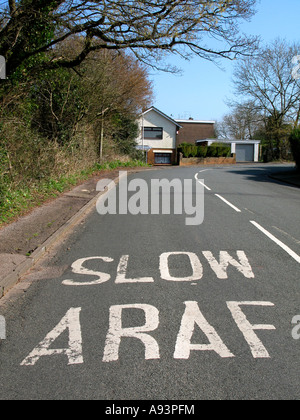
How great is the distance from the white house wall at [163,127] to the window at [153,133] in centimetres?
42

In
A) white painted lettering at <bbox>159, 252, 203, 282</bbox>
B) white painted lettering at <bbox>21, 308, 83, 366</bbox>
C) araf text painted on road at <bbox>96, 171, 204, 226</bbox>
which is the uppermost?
araf text painted on road at <bbox>96, 171, 204, 226</bbox>

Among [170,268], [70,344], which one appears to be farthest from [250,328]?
[170,268]

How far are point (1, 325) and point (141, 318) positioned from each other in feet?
4.94

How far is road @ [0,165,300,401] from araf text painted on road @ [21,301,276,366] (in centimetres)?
1

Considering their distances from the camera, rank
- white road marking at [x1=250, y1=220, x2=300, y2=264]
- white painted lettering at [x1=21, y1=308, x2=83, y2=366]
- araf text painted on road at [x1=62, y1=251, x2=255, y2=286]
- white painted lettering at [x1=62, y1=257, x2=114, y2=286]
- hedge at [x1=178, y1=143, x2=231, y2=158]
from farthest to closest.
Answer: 1. hedge at [x1=178, y1=143, x2=231, y2=158]
2. white road marking at [x1=250, y1=220, x2=300, y2=264]
3. araf text painted on road at [x1=62, y1=251, x2=255, y2=286]
4. white painted lettering at [x1=62, y1=257, x2=114, y2=286]
5. white painted lettering at [x1=21, y1=308, x2=83, y2=366]

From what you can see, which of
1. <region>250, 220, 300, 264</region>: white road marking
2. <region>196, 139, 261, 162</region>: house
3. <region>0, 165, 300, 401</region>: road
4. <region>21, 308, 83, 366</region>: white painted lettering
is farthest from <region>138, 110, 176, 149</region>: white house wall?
<region>21, 308, 83, 366</region>: white painted lettering

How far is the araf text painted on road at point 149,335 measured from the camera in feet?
12.7

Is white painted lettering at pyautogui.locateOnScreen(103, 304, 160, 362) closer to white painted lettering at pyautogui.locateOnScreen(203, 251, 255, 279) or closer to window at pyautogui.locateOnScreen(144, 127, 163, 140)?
white painted lettering at pyautogui.locateOnScreen(203, 251, 255, 279)

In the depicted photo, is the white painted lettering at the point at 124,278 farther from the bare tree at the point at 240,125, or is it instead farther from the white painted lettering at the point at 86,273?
the bare tree at the point at 240,125

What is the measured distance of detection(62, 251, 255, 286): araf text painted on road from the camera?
6020mm

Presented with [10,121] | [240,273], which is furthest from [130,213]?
[240,273]

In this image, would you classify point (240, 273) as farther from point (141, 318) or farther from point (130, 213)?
point (130, 213)

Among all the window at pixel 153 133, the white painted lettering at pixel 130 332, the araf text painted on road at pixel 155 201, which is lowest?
the white painted lettering at pixel 130 332

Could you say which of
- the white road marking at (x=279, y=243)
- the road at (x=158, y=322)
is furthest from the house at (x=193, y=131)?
the road at (x=158, y=322)
